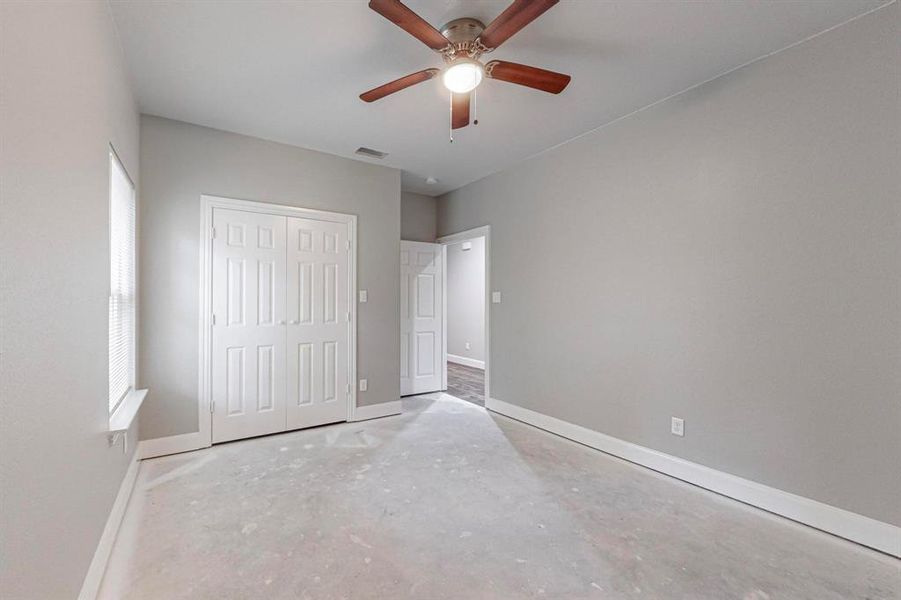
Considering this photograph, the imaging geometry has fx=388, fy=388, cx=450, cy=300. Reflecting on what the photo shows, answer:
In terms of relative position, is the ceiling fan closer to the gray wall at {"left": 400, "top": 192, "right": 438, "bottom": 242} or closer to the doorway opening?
the doorway opening

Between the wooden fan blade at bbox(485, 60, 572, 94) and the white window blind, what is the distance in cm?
216

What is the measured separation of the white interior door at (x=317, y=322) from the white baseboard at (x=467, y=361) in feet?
12.1

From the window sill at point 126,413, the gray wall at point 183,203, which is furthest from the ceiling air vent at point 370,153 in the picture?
the window sill at point 126,413

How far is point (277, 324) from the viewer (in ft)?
11.9

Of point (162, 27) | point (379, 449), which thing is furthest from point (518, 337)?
point (162, 27)

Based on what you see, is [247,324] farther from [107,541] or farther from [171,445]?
[107,541]

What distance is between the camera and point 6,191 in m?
0.96

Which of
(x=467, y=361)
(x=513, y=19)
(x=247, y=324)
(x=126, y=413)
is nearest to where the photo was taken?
(x=513, y=19)

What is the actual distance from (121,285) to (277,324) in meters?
1.27

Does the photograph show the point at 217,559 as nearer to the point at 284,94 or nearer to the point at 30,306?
the point at 30,306

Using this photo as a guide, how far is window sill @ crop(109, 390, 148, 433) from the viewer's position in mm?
1987

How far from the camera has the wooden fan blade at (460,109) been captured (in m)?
2.32

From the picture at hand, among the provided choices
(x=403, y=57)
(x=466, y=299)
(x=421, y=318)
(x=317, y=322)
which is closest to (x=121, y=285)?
(x=317, y=322)

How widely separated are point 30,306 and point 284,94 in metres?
2.24
